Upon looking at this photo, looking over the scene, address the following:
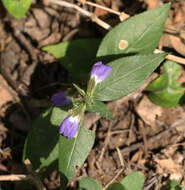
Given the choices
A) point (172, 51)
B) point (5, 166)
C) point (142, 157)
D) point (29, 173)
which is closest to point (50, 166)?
point (29, 173)

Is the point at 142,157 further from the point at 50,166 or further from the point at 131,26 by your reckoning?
the point at 131,26

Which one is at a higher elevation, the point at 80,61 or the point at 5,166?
the point at 80,61

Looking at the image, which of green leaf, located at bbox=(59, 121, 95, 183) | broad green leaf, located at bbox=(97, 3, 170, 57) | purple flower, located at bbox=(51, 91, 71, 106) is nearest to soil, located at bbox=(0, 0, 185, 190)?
broad green leaf, located at bbox=(97, 3, 170, 57)

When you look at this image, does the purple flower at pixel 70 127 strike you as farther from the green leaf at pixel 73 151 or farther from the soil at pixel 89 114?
the soil at pixel 89 114

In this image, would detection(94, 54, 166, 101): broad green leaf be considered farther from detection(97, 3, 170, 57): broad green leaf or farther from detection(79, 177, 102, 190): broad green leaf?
detection(79, 177, 102, 190): broad green leaf

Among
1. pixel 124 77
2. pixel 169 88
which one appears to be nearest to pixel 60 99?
pixel 124 77
